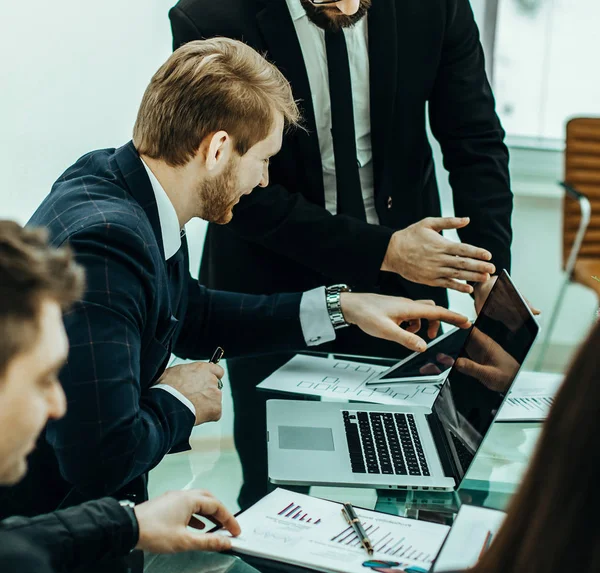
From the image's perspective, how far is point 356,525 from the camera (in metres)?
1.09

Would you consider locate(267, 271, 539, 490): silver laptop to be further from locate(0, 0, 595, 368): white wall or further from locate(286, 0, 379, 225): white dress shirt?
locate(0, 0, 595, 368): white wall

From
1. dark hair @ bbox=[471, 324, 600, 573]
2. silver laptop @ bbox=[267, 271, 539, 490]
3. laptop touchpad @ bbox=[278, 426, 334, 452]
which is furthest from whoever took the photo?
laptop touchpad @ bbox=[278, 426, 334, 452]

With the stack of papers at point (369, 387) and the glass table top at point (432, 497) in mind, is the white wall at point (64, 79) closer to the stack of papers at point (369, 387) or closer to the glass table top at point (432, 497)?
the stack of papers at point (369, 387)

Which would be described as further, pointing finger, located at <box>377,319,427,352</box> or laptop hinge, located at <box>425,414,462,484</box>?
pointing finger, located at <box>377,319,427,352</box>

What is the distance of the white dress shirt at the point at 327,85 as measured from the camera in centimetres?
189

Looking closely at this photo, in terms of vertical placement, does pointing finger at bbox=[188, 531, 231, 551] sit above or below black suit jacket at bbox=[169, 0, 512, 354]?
below

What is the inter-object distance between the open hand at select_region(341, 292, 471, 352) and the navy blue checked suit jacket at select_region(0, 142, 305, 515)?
44cm

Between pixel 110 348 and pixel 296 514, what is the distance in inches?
13.2

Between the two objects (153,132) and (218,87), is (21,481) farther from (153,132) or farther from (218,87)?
(218,87)

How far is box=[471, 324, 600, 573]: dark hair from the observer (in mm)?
591

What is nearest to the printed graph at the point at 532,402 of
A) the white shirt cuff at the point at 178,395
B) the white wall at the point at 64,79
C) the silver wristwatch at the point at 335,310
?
the silver wristwatch at the point at 335,310

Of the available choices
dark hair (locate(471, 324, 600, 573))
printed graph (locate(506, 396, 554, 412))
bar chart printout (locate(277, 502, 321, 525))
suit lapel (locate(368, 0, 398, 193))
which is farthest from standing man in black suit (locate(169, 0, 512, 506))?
dark hair (locate(471, 324, 600, 573))

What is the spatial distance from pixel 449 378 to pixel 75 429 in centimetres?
67

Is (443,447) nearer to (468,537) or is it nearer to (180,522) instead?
(468,537)
